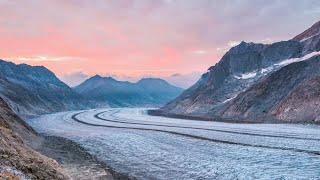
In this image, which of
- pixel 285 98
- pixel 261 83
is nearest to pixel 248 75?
pixel 261 83

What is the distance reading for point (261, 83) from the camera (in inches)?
5330

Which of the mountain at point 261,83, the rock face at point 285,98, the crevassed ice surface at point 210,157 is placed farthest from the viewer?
the mountain at point 261,83

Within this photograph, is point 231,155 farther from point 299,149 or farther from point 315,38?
point 315,38

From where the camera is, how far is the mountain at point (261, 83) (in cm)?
11588

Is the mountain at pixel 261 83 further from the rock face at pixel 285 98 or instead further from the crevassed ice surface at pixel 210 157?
the crevassed ice surface at pixel 210 157

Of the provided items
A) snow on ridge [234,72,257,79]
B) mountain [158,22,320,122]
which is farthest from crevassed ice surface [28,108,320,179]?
snow on ridge [234,72,257,79]

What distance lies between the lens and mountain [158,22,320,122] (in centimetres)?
11588

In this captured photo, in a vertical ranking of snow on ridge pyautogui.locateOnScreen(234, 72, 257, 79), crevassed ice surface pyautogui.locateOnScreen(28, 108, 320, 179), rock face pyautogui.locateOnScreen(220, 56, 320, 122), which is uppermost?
snow on ridge pyautogui.locateOnScreen(234, 72, 257, 79)

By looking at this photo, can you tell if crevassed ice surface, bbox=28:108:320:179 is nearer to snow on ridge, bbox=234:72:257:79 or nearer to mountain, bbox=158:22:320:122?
mountain, bbox=158:22:320:122

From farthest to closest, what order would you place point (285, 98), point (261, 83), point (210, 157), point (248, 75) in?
point (248, 75), point (261, 83), point (285, 98), point (210, 157)

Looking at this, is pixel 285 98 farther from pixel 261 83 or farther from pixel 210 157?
pixel 210 157

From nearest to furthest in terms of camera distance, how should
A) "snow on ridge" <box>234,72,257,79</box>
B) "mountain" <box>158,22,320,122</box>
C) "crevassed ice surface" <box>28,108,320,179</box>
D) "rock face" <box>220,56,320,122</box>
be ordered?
1. "crevassed ice surface" <box>28,108,320,179</box>
2. "rock face" <box>220,56,320,122</box>
3. "mountain" <box>158,22,320,122</box>
4. "snow on ridge" <box>234,72,257,79</box>

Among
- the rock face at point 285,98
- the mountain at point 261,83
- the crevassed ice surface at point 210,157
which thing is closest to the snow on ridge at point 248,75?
the mountain at point 261,83

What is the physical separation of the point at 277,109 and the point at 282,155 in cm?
6846
